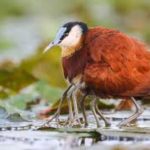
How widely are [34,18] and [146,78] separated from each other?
11261mm

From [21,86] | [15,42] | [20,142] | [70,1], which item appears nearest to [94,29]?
[20,142]

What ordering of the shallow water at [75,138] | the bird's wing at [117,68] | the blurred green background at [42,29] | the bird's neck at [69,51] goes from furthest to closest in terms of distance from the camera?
the blurred green background at [42,29], the bird's neck at [69,51], the bird's wing at [117,68], the shallow water at [75,138]

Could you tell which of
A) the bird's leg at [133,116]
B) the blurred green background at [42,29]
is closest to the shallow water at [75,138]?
the bird's leg at [133,116]

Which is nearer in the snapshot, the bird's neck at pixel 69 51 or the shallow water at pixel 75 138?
the shallow water at pixel 75 138

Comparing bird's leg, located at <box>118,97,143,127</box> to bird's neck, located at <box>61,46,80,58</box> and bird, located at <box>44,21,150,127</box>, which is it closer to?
bird, located at <box>44,21,150,127</box>

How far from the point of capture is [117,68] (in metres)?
7.16

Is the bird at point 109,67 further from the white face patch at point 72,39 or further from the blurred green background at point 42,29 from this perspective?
the blurred green background at point 42,29

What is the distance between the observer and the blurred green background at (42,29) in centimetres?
934

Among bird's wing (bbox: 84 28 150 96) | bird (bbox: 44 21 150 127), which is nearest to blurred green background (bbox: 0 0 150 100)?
bird (bbox: 44 21 150 127)

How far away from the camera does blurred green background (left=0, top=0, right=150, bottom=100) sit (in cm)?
934

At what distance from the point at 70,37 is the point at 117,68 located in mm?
499

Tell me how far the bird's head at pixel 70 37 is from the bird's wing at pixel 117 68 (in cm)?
17

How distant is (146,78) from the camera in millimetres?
7160

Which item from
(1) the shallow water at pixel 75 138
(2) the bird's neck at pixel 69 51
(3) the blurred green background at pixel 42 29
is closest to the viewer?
(1) the shallow water at pixel 75 138
